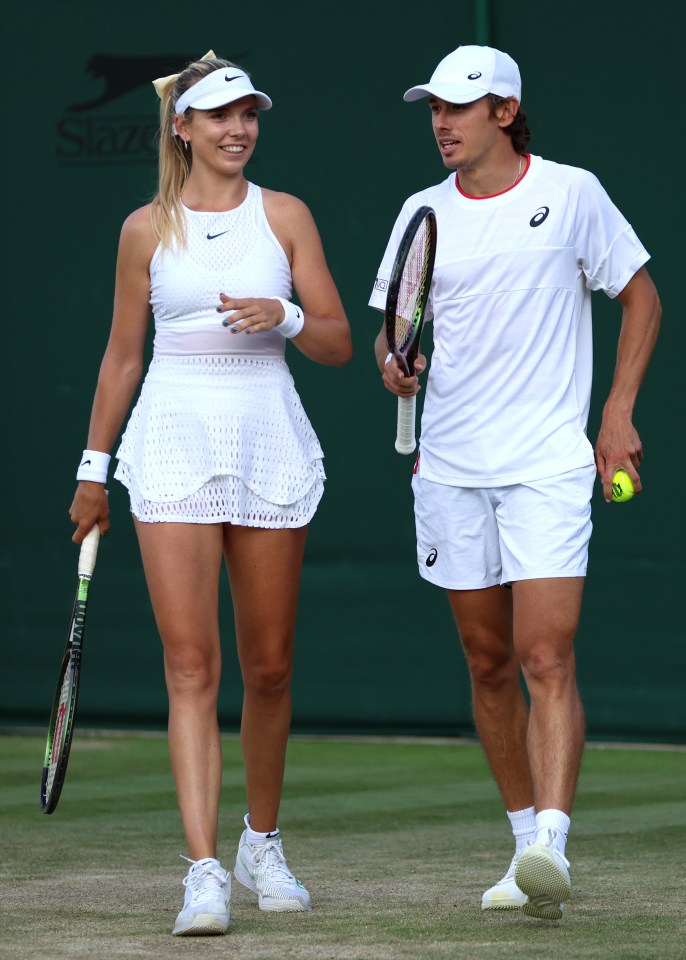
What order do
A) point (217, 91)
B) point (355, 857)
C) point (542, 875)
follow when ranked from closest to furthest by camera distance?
point (542, 875) < point (217, 91) < point (355, 857)

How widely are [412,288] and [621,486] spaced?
64cm

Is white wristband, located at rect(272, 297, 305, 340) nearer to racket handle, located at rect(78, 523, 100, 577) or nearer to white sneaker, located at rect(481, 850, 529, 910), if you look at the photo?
racket handle, located at rect(78, 523, 100, 577)

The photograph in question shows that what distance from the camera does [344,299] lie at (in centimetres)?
803

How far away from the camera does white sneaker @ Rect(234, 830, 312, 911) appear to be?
13.3 feet

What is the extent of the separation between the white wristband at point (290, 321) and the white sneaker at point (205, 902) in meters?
1.12

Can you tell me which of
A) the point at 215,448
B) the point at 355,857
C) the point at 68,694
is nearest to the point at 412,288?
the point at 215,448

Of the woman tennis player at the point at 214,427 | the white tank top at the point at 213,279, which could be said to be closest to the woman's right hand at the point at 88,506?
the woman tennis player at the point at 214,427

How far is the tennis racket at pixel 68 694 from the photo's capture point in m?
4.03

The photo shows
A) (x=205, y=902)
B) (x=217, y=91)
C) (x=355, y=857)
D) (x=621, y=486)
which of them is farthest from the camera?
Result: (x=355, y=857)

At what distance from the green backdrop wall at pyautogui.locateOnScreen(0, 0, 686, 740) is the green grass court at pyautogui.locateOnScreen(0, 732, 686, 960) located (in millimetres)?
353

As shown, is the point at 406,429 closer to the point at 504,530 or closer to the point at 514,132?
the point at 504,530

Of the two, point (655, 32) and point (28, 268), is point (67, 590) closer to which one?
point (28, 268)

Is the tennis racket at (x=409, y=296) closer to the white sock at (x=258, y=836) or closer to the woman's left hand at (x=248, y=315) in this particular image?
the woman's left hand at (x=248, y=315)

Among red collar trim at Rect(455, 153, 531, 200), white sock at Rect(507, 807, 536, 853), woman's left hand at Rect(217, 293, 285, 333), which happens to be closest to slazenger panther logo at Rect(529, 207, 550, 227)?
red collar trim at Rect(455, 153, 531, 200)
